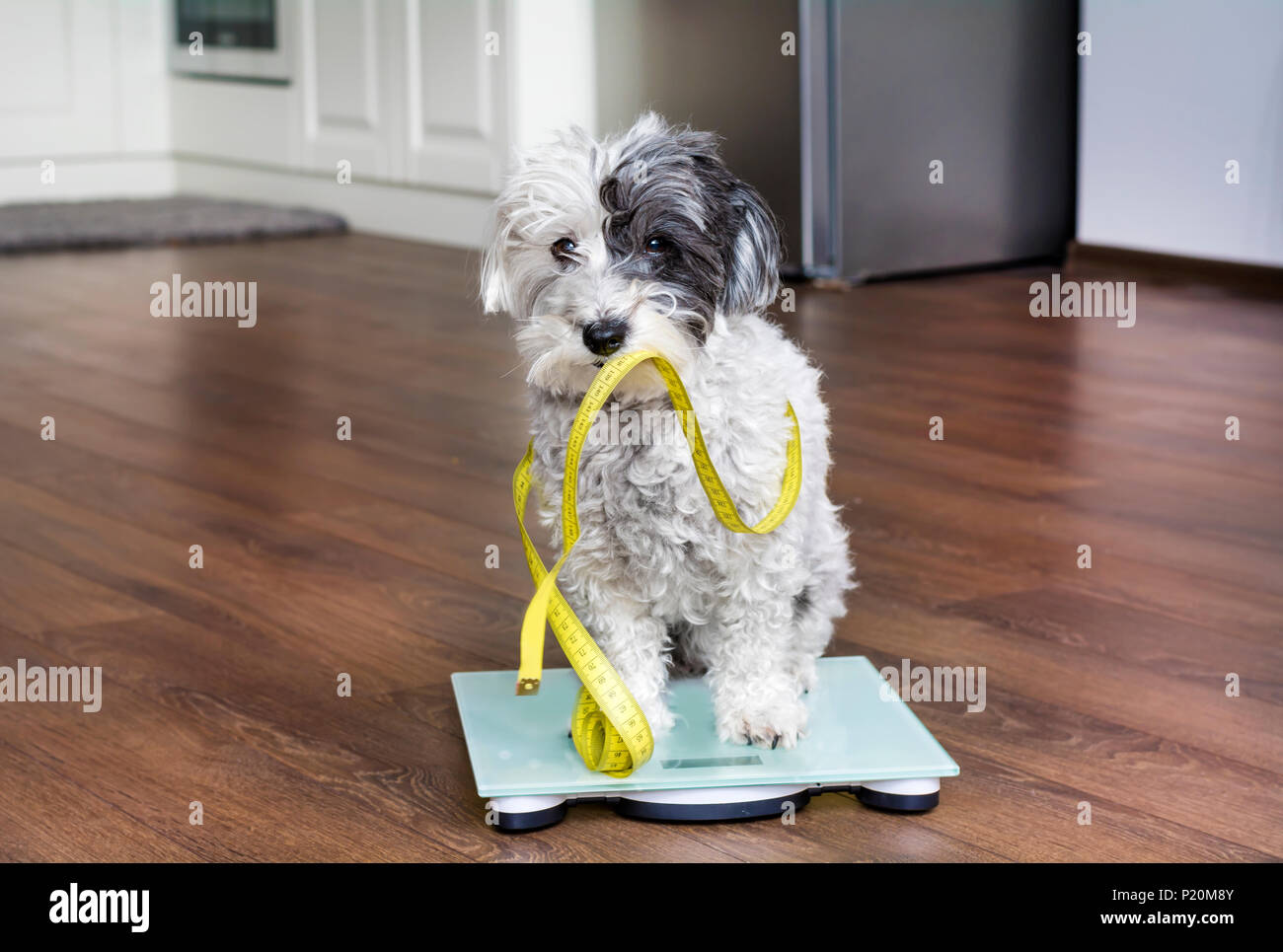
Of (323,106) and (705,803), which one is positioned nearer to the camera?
(705,803)

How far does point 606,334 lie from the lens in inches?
58.5

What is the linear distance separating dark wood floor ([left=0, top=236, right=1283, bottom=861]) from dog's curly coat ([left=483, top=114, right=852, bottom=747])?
18 centimetres

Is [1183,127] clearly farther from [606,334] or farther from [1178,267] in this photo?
[606,334]

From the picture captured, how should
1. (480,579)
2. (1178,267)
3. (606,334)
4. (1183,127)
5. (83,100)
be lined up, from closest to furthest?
(606,334) → (480,579) → (1183,127) → (1178,267) → (83,100)

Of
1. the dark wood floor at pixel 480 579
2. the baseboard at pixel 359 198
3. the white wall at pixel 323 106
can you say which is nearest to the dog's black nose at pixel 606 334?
the dark wood floor at pixel 480 579

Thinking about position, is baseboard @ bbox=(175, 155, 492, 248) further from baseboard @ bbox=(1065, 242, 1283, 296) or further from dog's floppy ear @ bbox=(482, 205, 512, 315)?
dog's floppy ear @ bbox=(482, 205, 512, 315)

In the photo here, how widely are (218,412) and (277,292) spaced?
1628 mm

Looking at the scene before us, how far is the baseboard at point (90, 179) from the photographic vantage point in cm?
721

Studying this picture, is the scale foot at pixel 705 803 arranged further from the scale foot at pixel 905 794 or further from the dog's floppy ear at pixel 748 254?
the dog's floppy ear at pixel 748 254

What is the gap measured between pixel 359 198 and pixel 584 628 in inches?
198

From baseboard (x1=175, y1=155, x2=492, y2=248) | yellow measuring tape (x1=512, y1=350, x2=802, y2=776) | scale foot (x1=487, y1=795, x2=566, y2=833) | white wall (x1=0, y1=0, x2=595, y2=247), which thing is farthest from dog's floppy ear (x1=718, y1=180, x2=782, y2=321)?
baseboard (x1=175, y1=155, x2=492, y2=248)

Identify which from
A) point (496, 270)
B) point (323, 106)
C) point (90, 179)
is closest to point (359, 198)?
point (323, 106)

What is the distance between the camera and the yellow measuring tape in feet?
4.99
